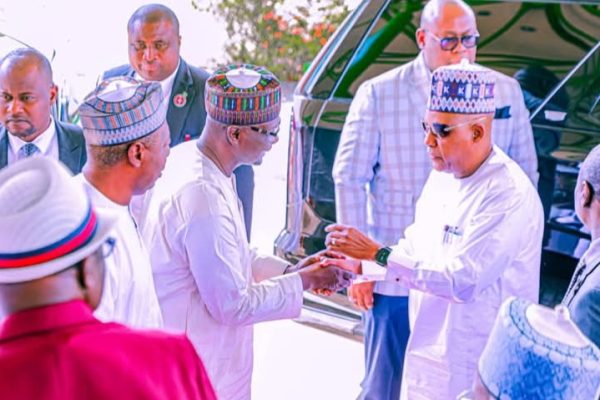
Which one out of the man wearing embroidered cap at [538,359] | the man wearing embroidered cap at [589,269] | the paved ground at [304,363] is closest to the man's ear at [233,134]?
the man wearing embroidered cap at [589,269]

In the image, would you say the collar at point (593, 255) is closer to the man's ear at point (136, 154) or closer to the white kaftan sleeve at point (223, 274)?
the white kaftan sleeve at point (223, 274)

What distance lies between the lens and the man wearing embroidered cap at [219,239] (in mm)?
2604

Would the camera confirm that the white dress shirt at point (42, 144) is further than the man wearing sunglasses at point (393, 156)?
Yes

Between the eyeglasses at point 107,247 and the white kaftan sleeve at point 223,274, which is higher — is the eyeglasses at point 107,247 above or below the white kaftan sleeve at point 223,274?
above

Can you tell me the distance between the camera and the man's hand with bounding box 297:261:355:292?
3035mm

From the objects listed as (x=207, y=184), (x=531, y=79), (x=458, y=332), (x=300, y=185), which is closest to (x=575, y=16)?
(x=531, y=79)

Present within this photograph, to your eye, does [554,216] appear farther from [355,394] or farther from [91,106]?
[91,106]

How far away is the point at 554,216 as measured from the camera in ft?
12.9

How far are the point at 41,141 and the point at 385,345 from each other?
1810mm

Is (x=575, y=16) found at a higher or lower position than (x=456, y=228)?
higher

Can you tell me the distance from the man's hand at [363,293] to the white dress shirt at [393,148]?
44mm

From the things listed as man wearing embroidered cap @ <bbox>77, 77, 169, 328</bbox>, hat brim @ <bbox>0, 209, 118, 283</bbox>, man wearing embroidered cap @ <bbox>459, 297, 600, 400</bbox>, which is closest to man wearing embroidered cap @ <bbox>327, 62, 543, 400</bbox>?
man wearing embroidered cap @ <bbox>77, 77, 169, 328</bbox>

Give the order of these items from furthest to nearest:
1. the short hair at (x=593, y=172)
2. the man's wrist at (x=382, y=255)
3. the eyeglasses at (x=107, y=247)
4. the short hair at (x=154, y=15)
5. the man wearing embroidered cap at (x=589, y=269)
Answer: the short hair at (x=154, y=15) → the man's wrist at (x=382, y=255) → the short hair at (x=593, y=172) → the man wearing embroidered cap at (x=589, y=269) → the eyeglasses at (x=107, y=247)

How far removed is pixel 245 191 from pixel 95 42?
5.42m
